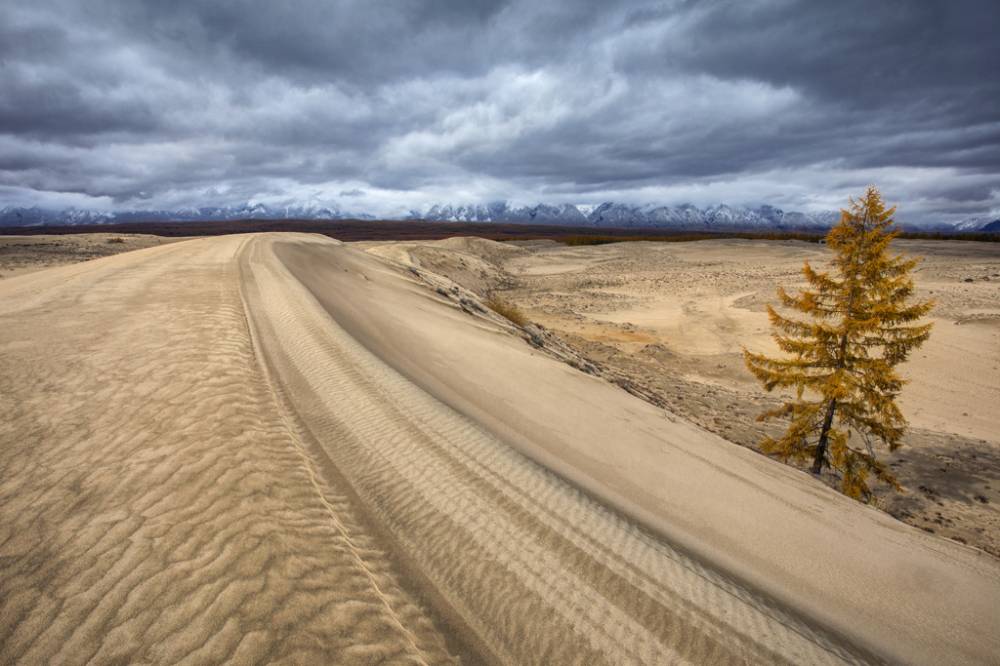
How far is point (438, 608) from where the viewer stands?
6.73ft

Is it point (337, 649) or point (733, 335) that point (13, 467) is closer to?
point (337, 649)

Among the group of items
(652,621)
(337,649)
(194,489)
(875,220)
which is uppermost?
(875,220)

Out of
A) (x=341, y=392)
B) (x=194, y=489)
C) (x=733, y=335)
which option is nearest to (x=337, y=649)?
(x=194, y=489)

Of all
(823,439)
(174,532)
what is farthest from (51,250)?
(823,439)

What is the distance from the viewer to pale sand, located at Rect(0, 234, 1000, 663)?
180cm

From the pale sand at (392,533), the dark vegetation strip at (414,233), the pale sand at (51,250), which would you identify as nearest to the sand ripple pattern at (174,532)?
the pale sand at (392,533)

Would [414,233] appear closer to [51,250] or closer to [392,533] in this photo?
[51,250]

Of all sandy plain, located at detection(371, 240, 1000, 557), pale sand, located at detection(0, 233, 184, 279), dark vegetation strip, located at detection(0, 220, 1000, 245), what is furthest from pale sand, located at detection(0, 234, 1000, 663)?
dark vegetation strip, located at detection(0, 220, 1000, 245)

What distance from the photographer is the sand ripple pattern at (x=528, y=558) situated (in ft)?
6.56

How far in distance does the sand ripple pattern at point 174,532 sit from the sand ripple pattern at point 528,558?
27 centimetres

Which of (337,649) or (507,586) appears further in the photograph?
(507,586)

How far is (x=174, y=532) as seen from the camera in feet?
7.00

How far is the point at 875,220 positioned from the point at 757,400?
491 centimetres

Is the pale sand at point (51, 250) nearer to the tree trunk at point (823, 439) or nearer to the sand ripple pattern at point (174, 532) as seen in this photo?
the sand ripple pattern at point (174, 532)
